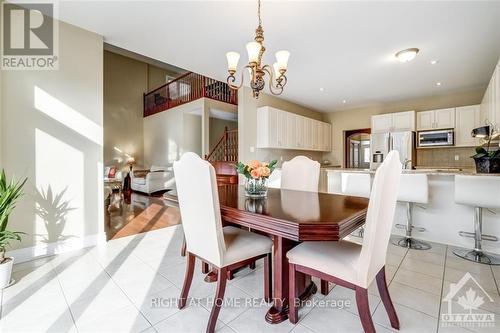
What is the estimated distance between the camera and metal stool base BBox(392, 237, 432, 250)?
276 cm

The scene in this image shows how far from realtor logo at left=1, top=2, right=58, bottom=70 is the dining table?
257cm

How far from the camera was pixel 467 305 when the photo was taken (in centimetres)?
169

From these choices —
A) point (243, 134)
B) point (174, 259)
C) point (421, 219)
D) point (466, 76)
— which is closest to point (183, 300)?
point (174, 259)

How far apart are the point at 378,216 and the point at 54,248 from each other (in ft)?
10.4

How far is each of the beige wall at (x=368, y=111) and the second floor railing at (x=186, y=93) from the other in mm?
3077

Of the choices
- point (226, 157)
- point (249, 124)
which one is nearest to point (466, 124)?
point (249, 124)

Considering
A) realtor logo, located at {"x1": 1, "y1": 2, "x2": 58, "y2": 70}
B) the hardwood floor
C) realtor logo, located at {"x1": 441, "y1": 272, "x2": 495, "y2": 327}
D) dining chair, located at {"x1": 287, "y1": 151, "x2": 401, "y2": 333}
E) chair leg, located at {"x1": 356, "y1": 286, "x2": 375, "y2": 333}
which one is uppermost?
realtor logo, located at {"x1": 1, "y1": 2, "x2": 58, "y2": 70}

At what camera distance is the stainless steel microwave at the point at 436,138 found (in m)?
4.80

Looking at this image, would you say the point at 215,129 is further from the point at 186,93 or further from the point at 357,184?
the point at 357,184

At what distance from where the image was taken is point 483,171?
99.3 inches

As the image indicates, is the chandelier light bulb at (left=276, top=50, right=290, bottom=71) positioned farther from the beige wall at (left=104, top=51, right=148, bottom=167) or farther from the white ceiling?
the beige wall at (left=104, top=51, right=148, bottom=167)

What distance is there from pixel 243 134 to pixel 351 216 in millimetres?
3626

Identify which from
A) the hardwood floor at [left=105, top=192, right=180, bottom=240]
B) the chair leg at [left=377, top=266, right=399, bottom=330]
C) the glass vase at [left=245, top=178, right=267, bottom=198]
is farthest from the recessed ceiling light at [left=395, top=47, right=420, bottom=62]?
the hardwood floor at [left=105, top=192, right=180, bottom=240]

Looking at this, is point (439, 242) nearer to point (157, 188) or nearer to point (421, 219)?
point (421, 219)
